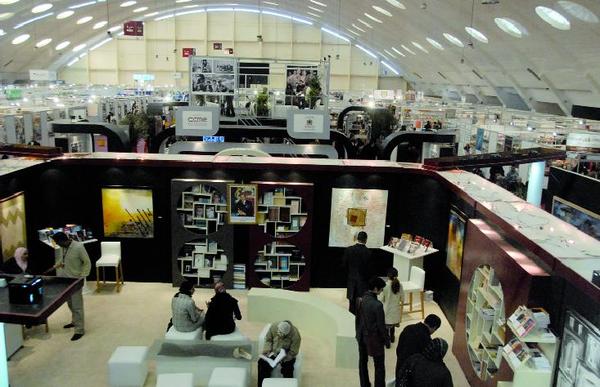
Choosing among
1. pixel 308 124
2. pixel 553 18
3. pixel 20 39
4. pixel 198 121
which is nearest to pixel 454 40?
pixel 553 18

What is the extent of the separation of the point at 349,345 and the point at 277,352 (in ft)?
3.75

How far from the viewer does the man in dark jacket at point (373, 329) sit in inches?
214

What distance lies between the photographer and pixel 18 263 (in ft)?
22.9

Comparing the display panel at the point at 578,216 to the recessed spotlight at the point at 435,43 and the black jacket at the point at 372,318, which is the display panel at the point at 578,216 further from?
the recessed spotlight at the point at 435,43

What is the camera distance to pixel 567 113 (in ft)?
73.2

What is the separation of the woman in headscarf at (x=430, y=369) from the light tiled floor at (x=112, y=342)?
88.3 inches

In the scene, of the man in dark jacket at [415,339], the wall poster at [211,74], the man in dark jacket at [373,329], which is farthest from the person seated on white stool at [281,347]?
the wall poster at [211,74]

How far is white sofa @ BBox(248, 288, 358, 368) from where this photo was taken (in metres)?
6.54

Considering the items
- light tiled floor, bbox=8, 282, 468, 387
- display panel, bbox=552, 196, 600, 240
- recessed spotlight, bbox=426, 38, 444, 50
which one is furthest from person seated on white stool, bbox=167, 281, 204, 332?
recessed spotlight, bbox=426, 38, 444, 50

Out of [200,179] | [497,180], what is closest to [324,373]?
[200,179]

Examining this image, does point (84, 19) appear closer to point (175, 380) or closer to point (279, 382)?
point (175, 380)

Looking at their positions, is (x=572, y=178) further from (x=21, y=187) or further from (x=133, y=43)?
(x=133, y=43)

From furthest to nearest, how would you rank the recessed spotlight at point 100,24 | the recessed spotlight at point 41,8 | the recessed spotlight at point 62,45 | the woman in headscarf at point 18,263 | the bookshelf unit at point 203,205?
the recessed spotlight at point 62,45 < the recessed spotlight at point 100,24 < the recessed spotlight at point 41,8 < the bookshelf unit at point 203,205 < the woman in headscarf at point 18,263

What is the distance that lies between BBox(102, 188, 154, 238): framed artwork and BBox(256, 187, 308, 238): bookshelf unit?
187 cm
